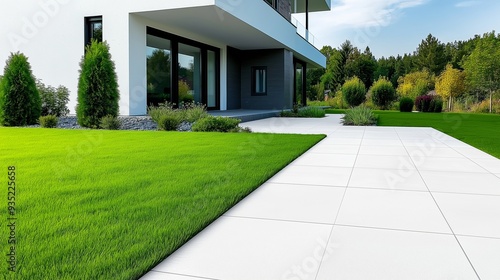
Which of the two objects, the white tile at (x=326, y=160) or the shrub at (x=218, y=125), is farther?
the shrub at (x=218, y=125)

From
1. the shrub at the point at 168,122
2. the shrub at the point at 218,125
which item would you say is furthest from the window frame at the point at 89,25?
the shrub at the point at 218,125

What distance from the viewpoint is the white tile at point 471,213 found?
8.54 feet

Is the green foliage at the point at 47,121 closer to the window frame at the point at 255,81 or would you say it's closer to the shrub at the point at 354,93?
the window frame at the point at 255,81

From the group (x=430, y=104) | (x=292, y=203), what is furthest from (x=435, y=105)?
(x=292, y=203)

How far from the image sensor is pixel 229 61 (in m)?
17.3

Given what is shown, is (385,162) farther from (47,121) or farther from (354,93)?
(354,93)

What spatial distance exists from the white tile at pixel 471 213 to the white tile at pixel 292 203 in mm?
832

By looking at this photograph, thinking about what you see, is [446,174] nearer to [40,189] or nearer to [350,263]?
[350,263]

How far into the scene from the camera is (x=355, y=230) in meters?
2.60

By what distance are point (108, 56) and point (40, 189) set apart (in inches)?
275

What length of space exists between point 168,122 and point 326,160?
16.7ft

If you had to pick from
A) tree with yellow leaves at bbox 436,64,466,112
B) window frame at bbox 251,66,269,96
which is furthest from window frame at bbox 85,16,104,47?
tree with yellow leaves at bbox 436,64,466,112

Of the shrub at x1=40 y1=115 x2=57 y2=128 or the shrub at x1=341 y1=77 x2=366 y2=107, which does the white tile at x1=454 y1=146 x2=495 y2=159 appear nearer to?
the shrub at x1=40 y1=115 x2=57 y2=128

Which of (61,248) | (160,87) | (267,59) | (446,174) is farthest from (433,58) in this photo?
(61,248)
